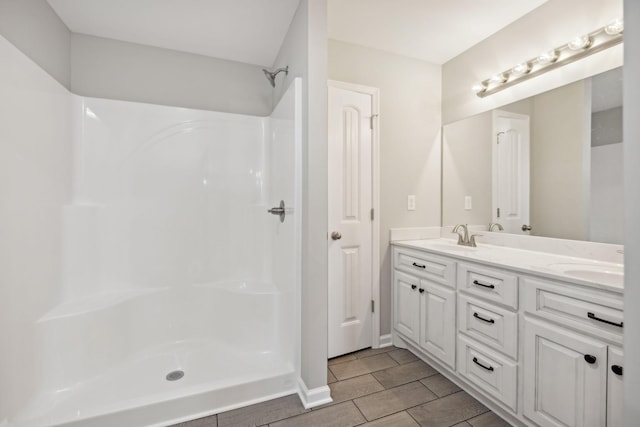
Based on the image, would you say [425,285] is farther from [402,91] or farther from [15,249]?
[15,249]

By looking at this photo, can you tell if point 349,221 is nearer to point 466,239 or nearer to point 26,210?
point 466,239

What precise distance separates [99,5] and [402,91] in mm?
2248

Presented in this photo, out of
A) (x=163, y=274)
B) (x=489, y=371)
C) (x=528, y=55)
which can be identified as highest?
(x=528, y=55)

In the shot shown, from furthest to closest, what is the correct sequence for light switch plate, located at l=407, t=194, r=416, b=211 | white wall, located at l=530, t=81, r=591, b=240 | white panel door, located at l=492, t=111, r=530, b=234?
light switch plate, located at l=407, t=194, r=416, b=211 < white panel door, located at l=492, t=111, r=530, b=234 < white wall, located at l=530, t=81, r=591, b=240

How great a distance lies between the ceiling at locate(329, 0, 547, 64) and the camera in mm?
1890

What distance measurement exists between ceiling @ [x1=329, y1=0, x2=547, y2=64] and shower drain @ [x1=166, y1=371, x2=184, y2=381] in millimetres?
2666

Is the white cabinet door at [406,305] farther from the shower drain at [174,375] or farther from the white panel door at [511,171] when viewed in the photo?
the shower drain at [174,375]

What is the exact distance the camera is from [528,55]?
1974 millimetres

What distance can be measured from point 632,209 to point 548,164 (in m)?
1.32

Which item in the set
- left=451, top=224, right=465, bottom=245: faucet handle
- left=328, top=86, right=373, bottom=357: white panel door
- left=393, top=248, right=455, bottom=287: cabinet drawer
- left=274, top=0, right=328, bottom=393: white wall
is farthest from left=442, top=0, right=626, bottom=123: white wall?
left=274, top=0, right=328, bottom=393: white wall

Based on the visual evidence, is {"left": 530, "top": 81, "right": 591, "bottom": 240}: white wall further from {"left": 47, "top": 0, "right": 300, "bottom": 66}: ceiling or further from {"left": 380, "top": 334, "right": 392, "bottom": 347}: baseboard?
{"left": 47, "top": 0, "right": 300, "bottom": 66}: ceiling

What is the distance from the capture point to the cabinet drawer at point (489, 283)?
1444 mm

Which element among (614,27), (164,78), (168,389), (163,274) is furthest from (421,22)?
(168,389)

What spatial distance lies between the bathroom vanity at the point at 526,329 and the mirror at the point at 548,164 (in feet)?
0.80
